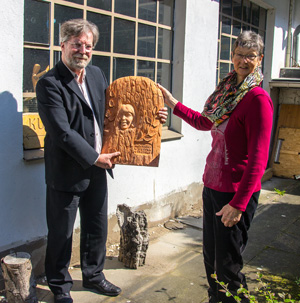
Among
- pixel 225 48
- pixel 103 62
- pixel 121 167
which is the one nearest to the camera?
pixel 103 62

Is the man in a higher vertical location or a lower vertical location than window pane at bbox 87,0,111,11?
lower

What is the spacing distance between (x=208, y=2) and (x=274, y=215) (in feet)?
10.3

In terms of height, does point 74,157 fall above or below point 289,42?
below

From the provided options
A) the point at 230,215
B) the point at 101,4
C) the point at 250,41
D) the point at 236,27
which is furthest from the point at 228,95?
the point at 236,27

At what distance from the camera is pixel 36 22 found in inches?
130

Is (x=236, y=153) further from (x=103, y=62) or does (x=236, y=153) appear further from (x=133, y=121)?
(x=103, y=62)

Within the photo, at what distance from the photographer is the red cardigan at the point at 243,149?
228cm

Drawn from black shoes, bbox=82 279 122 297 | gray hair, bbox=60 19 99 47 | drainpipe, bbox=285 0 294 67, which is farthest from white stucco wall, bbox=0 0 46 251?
drainpipe, bbox=285 0 294 67

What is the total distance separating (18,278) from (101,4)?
9.05 ft

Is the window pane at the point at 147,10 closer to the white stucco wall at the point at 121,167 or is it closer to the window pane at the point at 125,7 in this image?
the window pane at the point at 125,7

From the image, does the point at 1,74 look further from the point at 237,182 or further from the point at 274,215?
the point at 274,215

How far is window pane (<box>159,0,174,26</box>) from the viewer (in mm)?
4793

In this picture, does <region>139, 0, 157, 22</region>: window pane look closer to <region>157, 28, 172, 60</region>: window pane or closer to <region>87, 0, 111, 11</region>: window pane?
<region>157, 28, 172, 60</region>: window pane

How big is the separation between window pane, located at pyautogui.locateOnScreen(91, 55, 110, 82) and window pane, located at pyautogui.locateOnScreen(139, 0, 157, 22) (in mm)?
814
